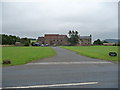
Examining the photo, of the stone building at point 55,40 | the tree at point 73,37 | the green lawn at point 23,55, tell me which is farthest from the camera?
the stone building at point 55,40

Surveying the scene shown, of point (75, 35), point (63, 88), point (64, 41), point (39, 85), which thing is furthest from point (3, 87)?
point (64, 41)

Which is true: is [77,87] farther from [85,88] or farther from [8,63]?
[8,63]

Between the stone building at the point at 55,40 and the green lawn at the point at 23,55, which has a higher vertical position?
the stone building at the point at 55,40

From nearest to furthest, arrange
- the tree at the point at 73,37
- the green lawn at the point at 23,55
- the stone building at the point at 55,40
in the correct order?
the green lawn at the point at 23,55, the tree at the point at 73,37, the stone building at the point at 55,40

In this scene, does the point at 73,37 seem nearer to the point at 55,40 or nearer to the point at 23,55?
the point at 55,40

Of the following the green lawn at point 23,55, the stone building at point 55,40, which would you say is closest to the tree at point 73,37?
the stone building at point 55,40

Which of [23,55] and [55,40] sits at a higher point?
[55,40]

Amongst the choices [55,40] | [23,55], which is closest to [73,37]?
[55,40]

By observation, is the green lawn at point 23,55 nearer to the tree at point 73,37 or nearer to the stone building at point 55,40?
the tree at point 73,37

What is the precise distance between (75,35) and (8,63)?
330 feet

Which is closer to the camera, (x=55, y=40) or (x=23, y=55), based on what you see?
(x=23, y=55)

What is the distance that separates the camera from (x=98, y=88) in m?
5.39

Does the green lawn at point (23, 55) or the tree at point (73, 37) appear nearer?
the green lawn at point (23, 55)

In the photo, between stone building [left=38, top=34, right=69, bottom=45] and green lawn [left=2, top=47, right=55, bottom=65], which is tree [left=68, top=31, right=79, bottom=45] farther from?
green lawn [left=2, top=47, right=55, bottom=65]
